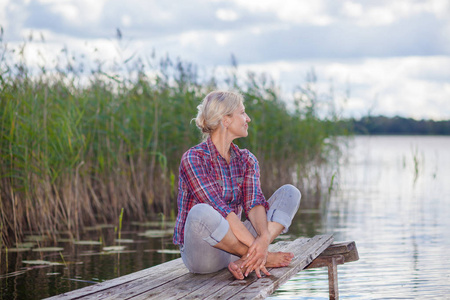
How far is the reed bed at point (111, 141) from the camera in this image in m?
5.86

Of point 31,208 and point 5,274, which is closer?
point 5,274

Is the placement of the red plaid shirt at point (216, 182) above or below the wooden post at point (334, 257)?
above

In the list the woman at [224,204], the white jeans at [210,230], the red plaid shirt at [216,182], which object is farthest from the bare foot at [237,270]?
the red plaid shirt at [216,182]

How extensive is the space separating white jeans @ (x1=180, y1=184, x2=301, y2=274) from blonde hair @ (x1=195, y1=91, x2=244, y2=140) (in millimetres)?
509

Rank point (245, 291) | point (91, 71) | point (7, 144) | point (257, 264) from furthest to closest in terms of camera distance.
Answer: point (91, 71) → point (7, 144) → point (257, 264) → point (245, 291)

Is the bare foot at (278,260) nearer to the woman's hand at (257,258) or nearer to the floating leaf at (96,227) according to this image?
the woman's hand at (257,258)

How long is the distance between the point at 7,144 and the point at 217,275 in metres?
3.14

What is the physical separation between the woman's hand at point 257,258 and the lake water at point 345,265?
103cm

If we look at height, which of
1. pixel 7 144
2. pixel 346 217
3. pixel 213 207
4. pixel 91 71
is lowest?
pixel 346 217

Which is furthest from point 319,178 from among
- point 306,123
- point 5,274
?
point 5,274

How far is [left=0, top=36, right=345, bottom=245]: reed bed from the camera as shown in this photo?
231 inches

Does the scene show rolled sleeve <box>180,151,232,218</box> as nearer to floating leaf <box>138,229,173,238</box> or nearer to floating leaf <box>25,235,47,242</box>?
floating leaf <box>25,235,47,242</box>

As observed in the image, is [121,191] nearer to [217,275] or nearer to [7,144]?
[7,144]

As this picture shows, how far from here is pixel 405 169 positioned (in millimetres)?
16406
